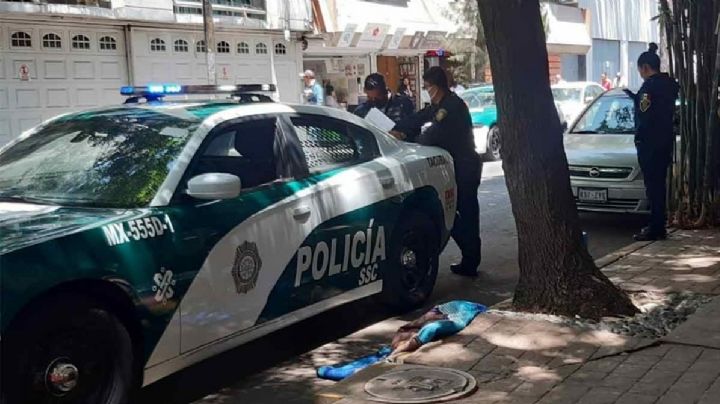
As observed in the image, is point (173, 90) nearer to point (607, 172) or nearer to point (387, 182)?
point (387, 182)

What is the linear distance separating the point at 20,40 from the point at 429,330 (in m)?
13.0

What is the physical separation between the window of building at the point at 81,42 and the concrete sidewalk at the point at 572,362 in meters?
13.3

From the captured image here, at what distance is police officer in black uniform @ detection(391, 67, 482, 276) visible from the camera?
7.61 metres

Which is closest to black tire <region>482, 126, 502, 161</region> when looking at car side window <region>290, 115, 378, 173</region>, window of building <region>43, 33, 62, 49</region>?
window of building <region>43, 33, 62, 49</region>

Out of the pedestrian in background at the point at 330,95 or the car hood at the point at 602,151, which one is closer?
the car hood at the point at 602,151

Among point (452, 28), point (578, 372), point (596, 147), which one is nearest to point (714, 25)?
point (596, 147)

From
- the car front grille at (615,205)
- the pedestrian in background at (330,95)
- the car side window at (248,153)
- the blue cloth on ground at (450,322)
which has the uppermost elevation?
the pedestrian in background at (330,95)

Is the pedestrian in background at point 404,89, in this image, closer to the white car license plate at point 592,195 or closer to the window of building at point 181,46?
the white car license plate at point 592,195

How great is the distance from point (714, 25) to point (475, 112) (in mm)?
9985

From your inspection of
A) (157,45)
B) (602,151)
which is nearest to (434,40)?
(157,45)

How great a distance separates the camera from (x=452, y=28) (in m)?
28.3

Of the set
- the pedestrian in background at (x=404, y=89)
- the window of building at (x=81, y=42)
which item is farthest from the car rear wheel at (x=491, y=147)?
the window of building at (x=81, y=42)

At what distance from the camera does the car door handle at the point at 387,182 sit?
6.31m

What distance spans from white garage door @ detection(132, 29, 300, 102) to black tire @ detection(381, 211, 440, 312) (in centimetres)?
1249
